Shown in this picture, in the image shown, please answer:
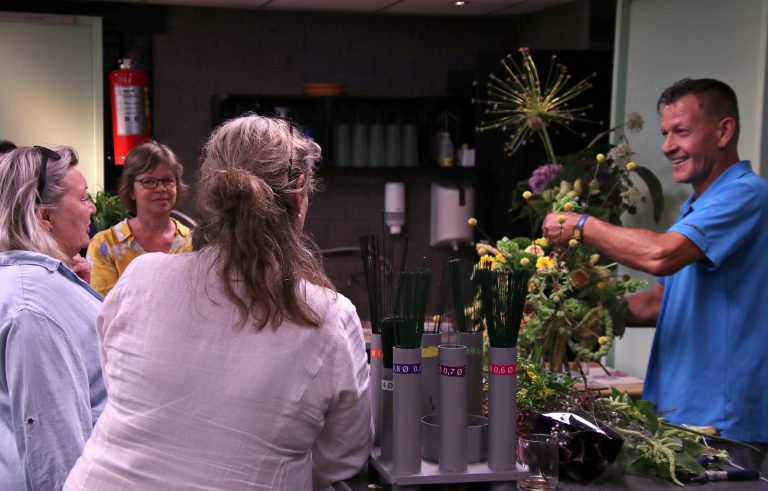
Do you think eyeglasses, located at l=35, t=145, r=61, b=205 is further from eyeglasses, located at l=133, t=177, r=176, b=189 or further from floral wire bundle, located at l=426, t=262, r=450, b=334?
eyeglasses, located at l=133, t=177, r=176, b=189

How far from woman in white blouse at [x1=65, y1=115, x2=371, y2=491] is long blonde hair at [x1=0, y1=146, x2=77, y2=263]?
577 mm

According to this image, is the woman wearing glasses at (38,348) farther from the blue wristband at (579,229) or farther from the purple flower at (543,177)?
the purple flower at (543,177)

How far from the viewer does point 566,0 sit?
5.64m

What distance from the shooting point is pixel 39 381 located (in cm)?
187

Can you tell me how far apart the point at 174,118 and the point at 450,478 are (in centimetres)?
481

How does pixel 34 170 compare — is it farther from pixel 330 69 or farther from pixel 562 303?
pixel 330 69

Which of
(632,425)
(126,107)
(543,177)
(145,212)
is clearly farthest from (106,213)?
(632,425)

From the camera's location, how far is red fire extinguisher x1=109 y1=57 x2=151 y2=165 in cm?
562

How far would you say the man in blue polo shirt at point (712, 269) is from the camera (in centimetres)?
251

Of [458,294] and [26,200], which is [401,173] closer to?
[26,200]

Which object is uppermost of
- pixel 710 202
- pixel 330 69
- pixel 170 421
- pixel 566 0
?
pixel 566 0

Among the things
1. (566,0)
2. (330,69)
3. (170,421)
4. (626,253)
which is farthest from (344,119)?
(170,421)

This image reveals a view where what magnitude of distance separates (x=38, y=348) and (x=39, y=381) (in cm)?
7

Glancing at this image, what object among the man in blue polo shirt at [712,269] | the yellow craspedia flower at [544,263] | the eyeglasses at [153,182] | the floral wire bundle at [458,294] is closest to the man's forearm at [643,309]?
the man in blue polo shirt at [712,269]
